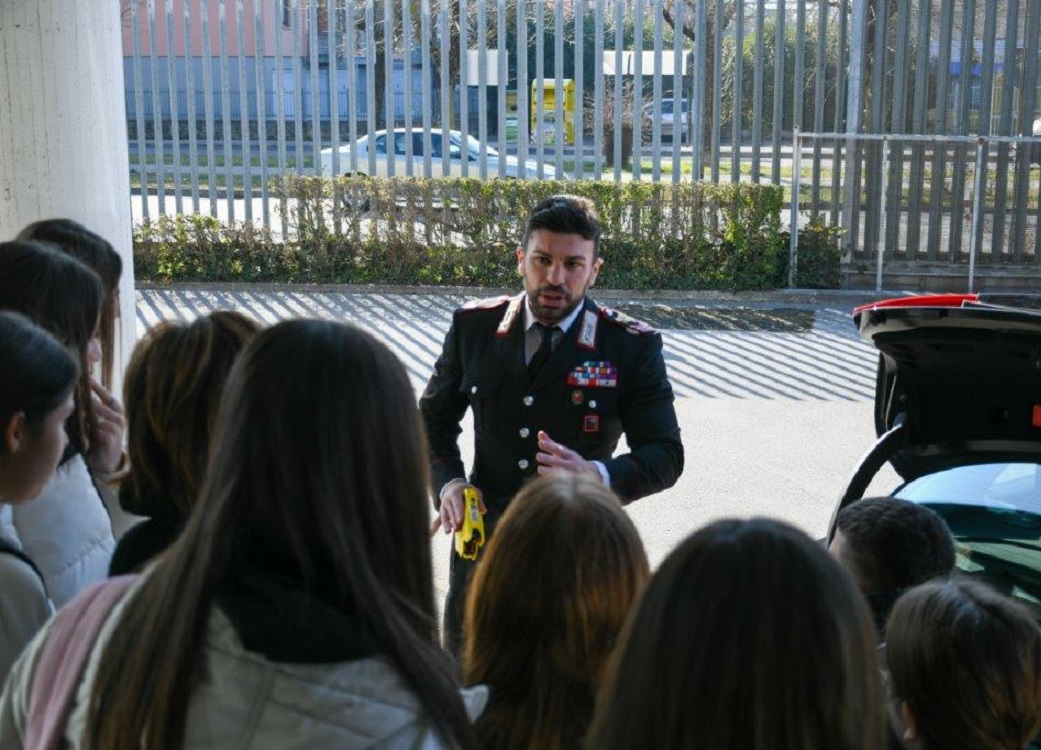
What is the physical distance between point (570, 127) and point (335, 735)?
13.9m

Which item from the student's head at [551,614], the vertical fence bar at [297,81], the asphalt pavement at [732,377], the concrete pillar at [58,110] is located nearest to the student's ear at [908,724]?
the student's head at [551,614]

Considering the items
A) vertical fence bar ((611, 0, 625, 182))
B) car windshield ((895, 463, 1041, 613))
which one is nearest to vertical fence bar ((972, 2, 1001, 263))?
vertical fence bar ((611, 0, 625, 182))

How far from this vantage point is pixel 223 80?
13.5m

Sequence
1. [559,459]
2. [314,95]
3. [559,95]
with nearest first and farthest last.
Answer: [559,459], [559,95], [314,95]

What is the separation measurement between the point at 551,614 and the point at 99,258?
1.82 m

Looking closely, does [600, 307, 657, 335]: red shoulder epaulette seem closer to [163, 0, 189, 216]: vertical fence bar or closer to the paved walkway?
the paved walkway

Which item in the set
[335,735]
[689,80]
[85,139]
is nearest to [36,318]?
[335,735]

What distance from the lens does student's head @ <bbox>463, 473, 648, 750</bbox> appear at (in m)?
2.19

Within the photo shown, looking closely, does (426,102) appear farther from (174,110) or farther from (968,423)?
(968,423)

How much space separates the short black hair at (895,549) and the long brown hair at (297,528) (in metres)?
1.32

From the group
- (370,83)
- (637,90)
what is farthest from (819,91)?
(370,83)

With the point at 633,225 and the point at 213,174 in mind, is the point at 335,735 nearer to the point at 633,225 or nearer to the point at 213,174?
the point at 633,225

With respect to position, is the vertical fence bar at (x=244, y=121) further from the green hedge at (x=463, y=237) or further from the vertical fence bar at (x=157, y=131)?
the vertical fence bar at (x=157, y=131)

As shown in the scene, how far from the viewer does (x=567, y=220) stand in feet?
13.2
